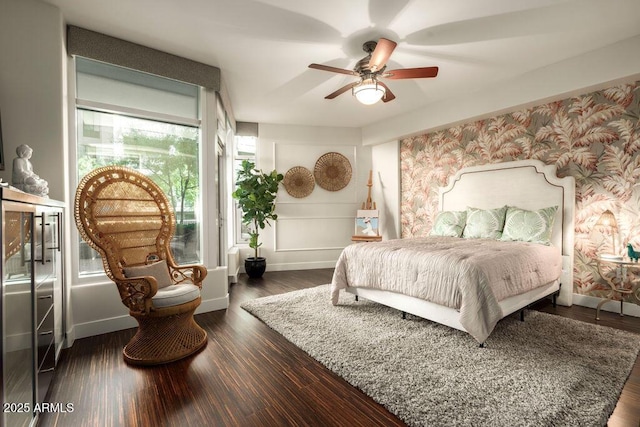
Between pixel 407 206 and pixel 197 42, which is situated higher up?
pixel 197 42

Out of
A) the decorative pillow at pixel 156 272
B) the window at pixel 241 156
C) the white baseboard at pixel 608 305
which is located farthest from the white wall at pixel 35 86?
the white baseboard at pixel 608 305

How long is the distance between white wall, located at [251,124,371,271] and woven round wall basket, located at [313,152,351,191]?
94 millimetres

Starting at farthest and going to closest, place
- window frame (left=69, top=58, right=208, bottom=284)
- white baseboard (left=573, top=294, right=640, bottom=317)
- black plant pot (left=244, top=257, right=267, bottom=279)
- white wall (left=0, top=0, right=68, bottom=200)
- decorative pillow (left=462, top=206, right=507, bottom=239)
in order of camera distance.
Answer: black plant pot (left=244, top=257, right=267, bottom=279) < decorative pillow (left=462, top=206, right=507, bottom=239) < white baseboard (left=573, top=294, right=640, bottom=317) < window frame (left=69, top=58, right=208, bottom=284) < white wall (left=0, top=0, right=68, bottom=200)

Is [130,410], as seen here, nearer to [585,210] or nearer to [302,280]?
[302,280]

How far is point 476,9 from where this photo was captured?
244 centimetres

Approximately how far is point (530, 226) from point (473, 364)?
2151 millimetres

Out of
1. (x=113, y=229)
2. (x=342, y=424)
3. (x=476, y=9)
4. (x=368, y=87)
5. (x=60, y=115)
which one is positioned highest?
(x=476, y=9)

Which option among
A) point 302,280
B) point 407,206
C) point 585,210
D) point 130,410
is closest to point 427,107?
point 407,206

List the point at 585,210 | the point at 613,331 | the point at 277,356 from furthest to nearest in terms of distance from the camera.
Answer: the point at 585,210, the point at 613,331, the point at 277,356

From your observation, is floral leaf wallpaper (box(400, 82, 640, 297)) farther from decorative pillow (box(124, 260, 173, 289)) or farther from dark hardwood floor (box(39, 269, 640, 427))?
decorative pillow (box(124, 260, 173, 289))

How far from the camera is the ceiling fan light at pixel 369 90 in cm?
287

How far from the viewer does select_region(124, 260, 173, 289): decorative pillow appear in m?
2.42

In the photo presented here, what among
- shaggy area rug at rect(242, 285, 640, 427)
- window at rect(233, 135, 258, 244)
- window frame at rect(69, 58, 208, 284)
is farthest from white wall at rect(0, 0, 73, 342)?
window at rect(233, 135, 258, 244)

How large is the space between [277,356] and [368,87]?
2479mm
